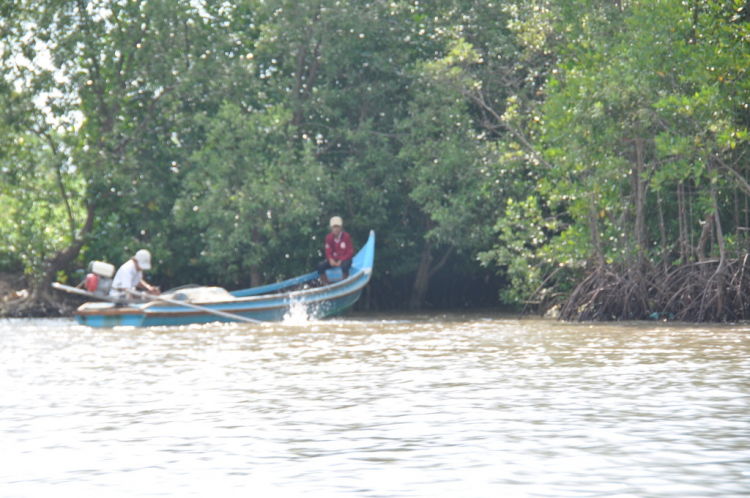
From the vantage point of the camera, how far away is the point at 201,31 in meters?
23.1

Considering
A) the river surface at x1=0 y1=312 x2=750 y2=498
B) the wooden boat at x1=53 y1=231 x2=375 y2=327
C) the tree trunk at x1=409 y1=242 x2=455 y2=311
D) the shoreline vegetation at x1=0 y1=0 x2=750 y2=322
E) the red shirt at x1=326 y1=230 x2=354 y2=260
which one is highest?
the shoreline vegetation at x1=0 y1=0 x2=750 y2=322

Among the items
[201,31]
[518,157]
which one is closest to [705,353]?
[518,157]

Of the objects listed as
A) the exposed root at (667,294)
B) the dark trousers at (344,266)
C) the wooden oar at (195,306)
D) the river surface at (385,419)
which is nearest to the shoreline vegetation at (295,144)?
the exposed root at (667,294)

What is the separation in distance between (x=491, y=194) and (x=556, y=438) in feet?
50.3

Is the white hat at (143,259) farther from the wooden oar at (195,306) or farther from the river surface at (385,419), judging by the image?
the river surface at (385,419)

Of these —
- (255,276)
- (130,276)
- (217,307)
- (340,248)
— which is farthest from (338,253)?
(130,276)

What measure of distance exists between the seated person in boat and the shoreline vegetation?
3.02 metres

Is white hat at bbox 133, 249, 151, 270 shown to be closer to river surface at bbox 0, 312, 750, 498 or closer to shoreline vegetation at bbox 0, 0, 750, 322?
shoreline vegetation at bbox 0, 0, 750, 322

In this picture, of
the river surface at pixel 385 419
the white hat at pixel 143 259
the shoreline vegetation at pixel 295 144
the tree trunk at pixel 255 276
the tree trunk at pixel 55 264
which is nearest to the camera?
the river surface at pixel 385 419

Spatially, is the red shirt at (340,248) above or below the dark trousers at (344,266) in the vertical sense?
above

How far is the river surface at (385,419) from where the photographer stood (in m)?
5.20

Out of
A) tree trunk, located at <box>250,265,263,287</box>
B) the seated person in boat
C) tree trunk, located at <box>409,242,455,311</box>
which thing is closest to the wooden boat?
the seated person in boat

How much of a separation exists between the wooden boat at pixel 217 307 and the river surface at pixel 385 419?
15.5 feet

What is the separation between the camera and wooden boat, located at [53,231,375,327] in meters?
18.0
